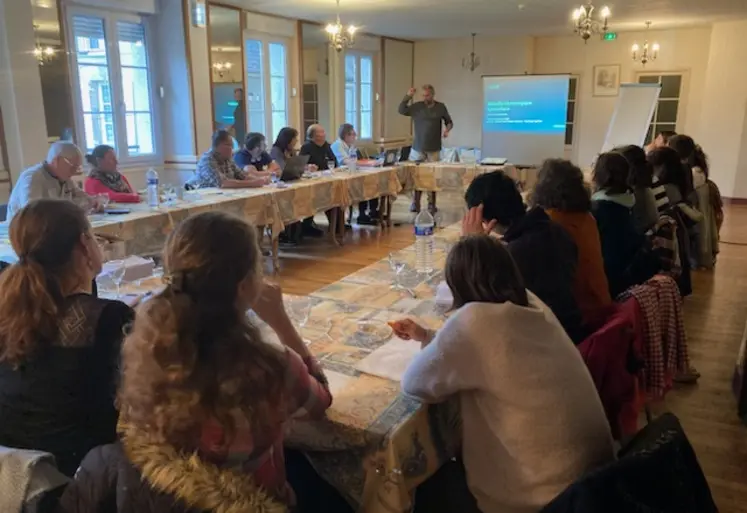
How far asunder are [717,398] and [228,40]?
5903mm

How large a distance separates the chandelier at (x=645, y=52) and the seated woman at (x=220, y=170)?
660cm

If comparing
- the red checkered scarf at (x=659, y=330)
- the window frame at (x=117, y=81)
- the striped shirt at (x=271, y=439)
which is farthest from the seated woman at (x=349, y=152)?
the striped shirt at (x=271, y=439)

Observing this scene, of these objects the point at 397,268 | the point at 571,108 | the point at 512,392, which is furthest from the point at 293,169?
the point at 571,108

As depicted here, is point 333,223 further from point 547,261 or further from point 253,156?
point 547,261

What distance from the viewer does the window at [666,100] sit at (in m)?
9.23

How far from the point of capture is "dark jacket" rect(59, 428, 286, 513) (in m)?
0.96

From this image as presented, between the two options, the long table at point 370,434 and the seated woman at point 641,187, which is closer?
the long table at point 370,434

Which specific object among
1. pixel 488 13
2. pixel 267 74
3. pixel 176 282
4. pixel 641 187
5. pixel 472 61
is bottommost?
pixel 641 187

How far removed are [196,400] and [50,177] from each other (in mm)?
3002

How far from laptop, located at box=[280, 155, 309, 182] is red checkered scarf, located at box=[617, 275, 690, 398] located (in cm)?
368

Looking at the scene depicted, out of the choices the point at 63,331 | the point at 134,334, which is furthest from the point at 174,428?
the point at 63,331

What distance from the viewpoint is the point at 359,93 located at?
31.0 ft

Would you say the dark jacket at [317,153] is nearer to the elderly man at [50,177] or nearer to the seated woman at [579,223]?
the elderly man at [50,177]

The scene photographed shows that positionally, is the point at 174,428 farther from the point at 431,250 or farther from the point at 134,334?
the point at 431,250
